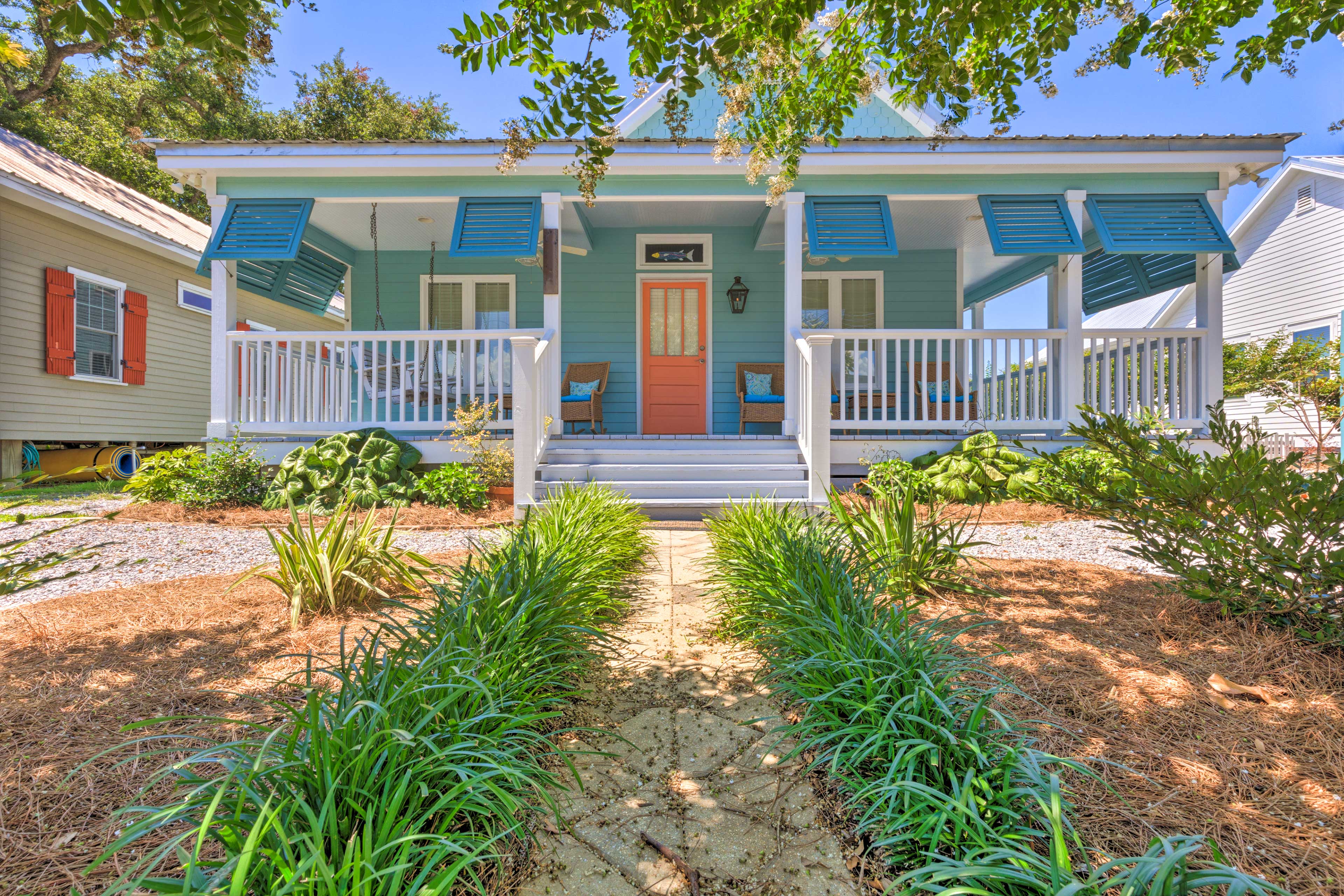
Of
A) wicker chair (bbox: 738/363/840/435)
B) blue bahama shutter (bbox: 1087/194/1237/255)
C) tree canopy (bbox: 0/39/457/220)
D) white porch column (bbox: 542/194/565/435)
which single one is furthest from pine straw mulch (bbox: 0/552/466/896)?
tree canopy (bbox: 0/39/457/220)

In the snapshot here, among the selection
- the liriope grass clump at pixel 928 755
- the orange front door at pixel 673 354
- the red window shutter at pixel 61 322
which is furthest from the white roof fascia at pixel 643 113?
the liriope grass clump at pixel 928 755

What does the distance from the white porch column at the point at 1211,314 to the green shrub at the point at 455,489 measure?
726 centimetres

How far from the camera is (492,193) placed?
659 centimetres

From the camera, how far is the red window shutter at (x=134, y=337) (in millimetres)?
8945

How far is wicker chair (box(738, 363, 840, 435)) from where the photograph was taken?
766 centimetres

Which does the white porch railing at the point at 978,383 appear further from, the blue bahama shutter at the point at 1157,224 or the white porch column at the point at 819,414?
the blue bahama shutter at the point at 1157,224

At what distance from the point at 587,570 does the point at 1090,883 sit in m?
1.94

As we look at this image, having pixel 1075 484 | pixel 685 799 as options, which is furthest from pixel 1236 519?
pixel 685 799

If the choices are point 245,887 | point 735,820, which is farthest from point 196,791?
point 735,820

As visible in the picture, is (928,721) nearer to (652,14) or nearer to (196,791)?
(196,791)

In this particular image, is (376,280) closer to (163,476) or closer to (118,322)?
(163,476)

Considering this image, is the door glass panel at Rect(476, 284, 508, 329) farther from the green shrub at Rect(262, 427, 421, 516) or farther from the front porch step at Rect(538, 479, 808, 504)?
the front porch step at Rect(538, 479, 808, 504)

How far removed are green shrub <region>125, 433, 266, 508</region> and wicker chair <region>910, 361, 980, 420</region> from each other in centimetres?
637

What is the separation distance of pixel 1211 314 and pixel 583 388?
22.4 ft
